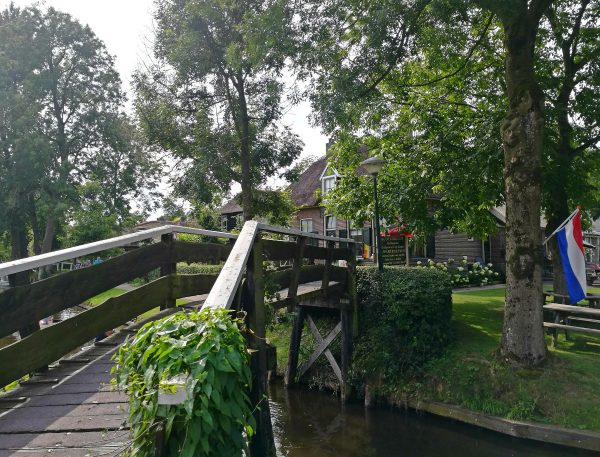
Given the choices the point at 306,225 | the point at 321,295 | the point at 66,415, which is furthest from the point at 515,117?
the point at 306,225

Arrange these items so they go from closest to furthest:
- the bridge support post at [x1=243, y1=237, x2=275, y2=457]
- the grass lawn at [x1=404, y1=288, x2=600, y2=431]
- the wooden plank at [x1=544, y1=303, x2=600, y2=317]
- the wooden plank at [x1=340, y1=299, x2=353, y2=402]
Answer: the bridge support post at [x1=243, y1=237, x2=275, y2=457], the grass lawn at [x1=404, y1=288, x2=600, y2=431], the wooden plank at [x1=544, y1=303, x2=600, y2=317], the wooden plank at [x1=340, y1=299, x2=353, y2=402]

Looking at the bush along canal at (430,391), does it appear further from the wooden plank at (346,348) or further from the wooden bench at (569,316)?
the wooden bench at (569,316)

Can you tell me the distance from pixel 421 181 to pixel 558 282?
461 centimetres

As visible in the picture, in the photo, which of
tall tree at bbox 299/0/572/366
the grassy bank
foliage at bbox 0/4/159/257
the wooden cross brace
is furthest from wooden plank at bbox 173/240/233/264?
foliage at bbox 0/4/159/257

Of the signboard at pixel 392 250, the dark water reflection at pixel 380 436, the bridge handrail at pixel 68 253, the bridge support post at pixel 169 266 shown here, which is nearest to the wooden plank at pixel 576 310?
the dark water reflection at pixel 380 436

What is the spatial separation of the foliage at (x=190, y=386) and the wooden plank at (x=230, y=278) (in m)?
0.38

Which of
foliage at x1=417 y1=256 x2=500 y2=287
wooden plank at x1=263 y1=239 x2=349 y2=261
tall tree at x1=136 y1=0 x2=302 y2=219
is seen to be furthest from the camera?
foliage at x1=417 y1=256 x2=500 y2=287

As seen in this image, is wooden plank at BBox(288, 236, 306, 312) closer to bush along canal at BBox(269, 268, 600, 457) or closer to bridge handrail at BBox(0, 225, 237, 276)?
bush along canal at BBox(269, 268, 600, 457)

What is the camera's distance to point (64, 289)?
340 cm

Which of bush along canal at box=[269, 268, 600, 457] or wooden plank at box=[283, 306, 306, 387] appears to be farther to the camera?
wooden plank at box=[283, 306, 306, 387]

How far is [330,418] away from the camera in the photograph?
9797mm

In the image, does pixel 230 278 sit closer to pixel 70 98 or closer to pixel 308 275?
pixel 308 275

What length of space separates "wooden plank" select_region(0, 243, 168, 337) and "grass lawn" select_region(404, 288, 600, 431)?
22.7ft

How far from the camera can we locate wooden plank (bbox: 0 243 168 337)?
2939 mm
